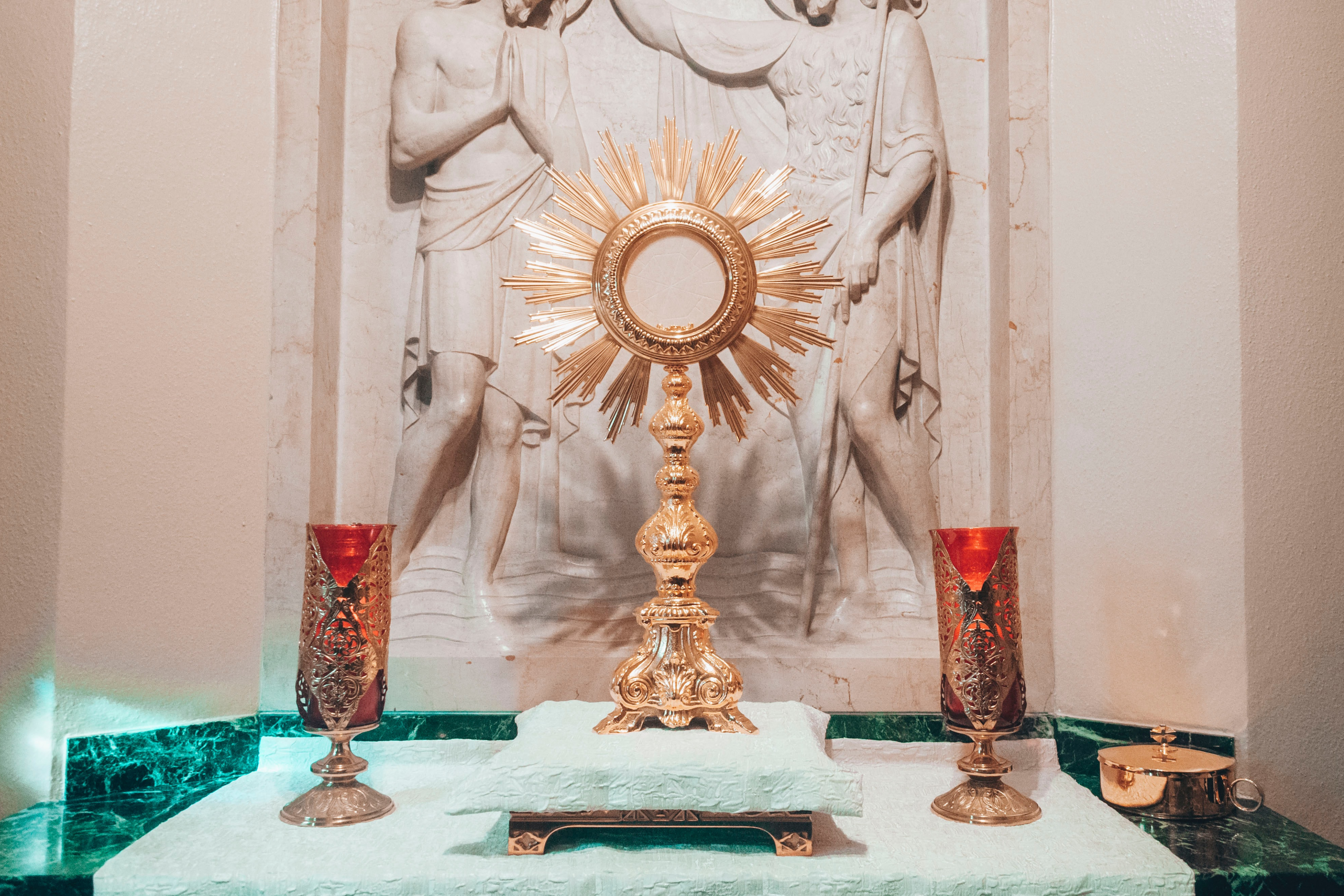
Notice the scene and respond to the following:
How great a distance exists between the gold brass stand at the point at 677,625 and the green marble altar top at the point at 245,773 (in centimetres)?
29

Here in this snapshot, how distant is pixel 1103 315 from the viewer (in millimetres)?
2414

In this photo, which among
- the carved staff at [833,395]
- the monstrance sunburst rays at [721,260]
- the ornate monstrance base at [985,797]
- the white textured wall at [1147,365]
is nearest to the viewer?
the ornate monstrance base at [985,797]

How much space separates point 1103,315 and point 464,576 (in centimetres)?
170

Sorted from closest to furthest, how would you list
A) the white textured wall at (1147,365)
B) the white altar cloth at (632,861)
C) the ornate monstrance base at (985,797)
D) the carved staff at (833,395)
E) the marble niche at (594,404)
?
1. the white altar cloth at (632,861)
2. the ornate monstrance base at (985,797)
3. the white textured wall at (1147,365)
4. the marble niche at (594,404)
5. the carved staff at (833,395)

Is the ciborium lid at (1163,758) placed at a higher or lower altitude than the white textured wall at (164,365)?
lower

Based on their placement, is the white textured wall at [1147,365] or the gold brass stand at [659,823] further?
the white textured wall at [1147,365]

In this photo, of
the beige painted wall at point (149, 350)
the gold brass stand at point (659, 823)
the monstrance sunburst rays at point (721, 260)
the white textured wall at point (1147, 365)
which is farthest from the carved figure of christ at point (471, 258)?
the white textured wall at point (1147, 365)

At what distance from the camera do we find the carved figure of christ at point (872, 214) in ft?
8.55

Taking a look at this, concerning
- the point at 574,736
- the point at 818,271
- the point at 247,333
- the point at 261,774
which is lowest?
the point at 261,774

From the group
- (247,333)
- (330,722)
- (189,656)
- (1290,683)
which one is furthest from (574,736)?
(1290,683)

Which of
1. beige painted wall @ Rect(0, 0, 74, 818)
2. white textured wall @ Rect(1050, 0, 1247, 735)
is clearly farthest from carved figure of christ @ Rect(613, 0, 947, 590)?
beige painted wall @ Rect(0, 0, 74, 818)

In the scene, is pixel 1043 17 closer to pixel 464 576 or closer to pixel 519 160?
pixel 519 160

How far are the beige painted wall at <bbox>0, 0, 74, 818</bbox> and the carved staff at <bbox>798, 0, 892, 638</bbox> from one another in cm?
173

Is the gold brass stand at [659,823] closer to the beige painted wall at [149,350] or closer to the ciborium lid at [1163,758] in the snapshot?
the ciborium lid at [1163,758]
